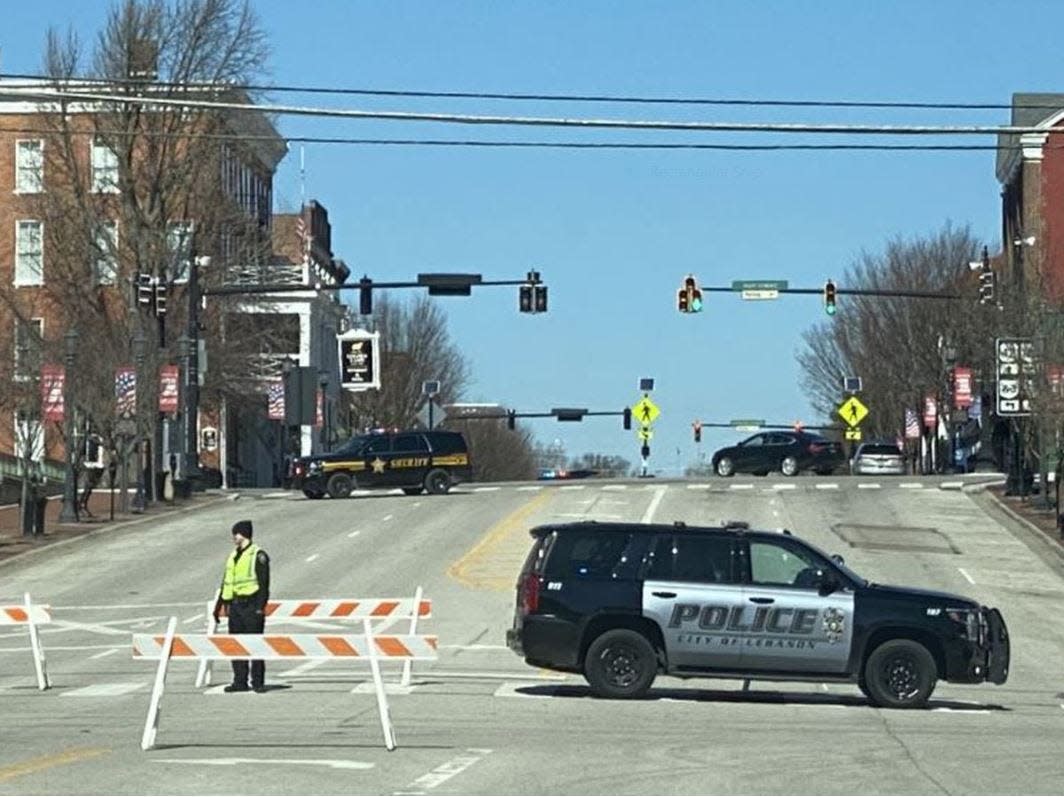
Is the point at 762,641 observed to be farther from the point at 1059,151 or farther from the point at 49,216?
the point at 1059,151

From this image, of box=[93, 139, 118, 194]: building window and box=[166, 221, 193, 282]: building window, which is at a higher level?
box=[93, 139, 118, 194]: building window

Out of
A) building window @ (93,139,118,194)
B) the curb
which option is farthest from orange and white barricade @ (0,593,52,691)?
building window @ (93,139,118,194)

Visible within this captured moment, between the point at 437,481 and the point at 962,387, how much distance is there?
2235 centimetres

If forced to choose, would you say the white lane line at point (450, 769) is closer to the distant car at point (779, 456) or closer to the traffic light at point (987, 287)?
the traffic light at point (987, 287)

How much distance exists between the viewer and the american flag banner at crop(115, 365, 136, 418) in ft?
181

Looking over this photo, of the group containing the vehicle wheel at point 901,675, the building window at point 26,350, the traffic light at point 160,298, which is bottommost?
the vehicle wheel at point 901,675

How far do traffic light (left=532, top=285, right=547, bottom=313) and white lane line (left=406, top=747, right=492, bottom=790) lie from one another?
47.6 metres

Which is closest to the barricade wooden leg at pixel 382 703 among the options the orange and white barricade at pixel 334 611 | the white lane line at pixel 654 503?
the orange and white barricade at pixel 334 611

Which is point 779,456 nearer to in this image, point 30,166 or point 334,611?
point 30,166

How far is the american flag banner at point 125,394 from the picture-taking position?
55281mm

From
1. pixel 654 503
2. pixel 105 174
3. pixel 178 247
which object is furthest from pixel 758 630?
pixel 105 174

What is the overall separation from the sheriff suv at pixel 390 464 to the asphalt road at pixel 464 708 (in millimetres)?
11337

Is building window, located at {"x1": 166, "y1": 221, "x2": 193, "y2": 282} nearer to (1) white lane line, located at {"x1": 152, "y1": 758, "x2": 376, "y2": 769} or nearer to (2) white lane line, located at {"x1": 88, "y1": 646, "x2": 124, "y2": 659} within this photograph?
(2) white lane line, located at {"x1": 88, "y1": 646, "x2": 124, "y2": 659}

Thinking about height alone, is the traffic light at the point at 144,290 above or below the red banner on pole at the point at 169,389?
above
